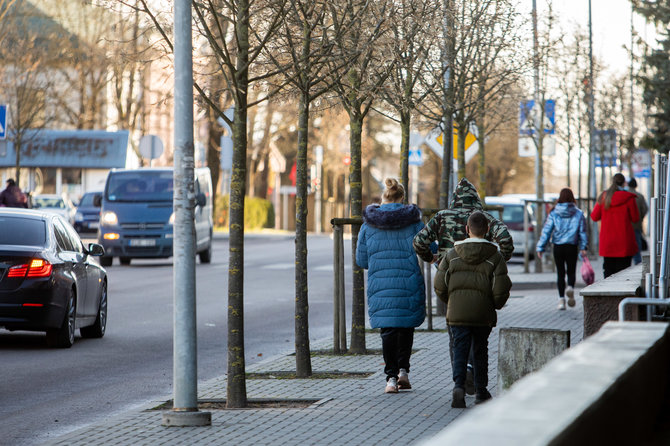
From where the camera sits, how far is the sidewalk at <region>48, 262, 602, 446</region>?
25.8ft

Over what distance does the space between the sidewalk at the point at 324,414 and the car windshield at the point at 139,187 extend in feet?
55.4

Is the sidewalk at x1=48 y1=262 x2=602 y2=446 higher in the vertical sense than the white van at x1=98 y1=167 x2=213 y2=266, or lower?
lower

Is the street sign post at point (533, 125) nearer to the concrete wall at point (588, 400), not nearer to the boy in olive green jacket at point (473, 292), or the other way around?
the boy in olive green jacket at point (473, 292)

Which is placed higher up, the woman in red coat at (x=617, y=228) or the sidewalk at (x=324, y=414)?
the woman in red coat at (x=617, y=228)

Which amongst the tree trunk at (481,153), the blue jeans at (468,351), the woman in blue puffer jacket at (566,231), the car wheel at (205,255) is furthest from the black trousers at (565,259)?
the car wheel at (205,255)

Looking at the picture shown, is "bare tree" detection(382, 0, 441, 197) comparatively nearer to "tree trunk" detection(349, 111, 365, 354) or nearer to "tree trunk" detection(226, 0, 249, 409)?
"tree trunk" detection(349, 111, 365, 354)

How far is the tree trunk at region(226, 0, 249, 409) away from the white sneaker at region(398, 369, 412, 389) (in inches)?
51.6

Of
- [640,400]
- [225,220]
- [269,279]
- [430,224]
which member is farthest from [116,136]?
[640,400]

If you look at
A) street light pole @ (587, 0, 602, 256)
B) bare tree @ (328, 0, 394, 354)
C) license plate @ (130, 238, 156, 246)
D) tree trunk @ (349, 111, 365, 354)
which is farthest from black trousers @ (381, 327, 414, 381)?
street light pole @ (587, 0, 602, 256)

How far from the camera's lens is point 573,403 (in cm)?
395

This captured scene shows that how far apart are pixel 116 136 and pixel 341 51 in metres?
49.0

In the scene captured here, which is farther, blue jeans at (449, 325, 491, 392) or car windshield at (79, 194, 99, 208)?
car windshield at (79, 194, 99, 208)

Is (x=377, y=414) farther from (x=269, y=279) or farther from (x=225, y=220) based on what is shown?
(x=225, y=220)

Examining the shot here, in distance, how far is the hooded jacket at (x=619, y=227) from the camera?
16.5 meters
